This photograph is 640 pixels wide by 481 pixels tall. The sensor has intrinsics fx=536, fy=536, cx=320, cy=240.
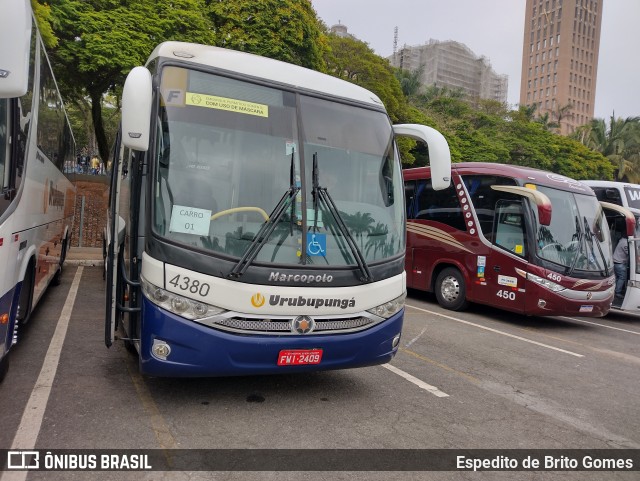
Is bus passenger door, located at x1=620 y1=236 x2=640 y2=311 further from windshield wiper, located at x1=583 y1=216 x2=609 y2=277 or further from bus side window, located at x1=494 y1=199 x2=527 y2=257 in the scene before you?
bus side window, located at x1=494 y1=199 x2=527 y2=257

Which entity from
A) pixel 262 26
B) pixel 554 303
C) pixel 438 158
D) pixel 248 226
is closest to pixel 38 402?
pixel 248 226

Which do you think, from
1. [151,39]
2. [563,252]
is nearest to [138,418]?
[563,252]

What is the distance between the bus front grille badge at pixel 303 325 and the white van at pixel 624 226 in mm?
9765

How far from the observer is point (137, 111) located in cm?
400

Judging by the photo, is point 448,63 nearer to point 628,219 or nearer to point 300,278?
point 628,219

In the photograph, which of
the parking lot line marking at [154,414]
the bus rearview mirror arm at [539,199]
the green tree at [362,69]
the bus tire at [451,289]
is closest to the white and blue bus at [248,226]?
the parking lot line marking at [154,414]

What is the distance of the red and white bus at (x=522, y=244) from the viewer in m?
9.48

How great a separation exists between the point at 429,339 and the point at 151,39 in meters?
12.7

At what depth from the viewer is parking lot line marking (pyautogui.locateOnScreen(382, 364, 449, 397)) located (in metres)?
5.39

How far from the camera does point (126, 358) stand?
5762 millimetres

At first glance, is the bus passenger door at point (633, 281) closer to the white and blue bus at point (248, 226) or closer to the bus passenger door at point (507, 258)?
the bus passenger door at point (507, 258)

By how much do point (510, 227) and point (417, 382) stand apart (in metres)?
5.21

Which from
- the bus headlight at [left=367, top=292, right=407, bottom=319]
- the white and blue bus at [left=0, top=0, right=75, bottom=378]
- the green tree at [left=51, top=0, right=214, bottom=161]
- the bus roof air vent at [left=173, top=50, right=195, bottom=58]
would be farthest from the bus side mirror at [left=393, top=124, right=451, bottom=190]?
the green tree at [left=51, top=0, right=214, bottom=161]

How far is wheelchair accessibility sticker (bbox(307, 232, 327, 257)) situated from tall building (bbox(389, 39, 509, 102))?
3976 inches
